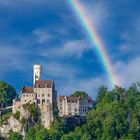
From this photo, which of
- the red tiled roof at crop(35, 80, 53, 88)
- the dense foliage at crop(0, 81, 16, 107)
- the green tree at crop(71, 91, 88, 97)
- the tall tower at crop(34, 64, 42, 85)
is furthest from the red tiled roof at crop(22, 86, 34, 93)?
the green tree at crop(71, 91, 88, 97)

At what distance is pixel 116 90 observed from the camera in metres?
144

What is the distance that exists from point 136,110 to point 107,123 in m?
9.55

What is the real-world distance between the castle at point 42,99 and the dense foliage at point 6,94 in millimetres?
7935

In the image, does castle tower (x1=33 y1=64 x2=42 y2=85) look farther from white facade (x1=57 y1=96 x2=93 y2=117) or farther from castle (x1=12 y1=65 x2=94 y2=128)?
white facade (x1=57 y1=96 x2=93 y2=117)

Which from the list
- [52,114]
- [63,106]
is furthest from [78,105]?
[52,114]

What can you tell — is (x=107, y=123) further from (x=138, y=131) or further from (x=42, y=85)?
(x=42, y=85)

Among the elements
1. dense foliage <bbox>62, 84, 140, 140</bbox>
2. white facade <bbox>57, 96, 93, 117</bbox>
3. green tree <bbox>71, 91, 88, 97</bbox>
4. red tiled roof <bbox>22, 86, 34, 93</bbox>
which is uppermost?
green tree <bbox>71, 91, 88, 97</bbox>

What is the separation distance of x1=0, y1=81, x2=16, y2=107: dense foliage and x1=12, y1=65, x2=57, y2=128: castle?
793 centimetres

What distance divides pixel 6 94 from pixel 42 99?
12989mm

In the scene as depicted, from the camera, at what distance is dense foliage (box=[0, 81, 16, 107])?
146500 millimetres

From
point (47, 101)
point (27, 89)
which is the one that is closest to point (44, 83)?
point (27, 89)

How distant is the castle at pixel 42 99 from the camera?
131m

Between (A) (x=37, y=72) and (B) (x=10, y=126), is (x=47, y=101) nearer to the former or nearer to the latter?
(B) (x=10, y=126)

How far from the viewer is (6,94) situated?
482 ft
